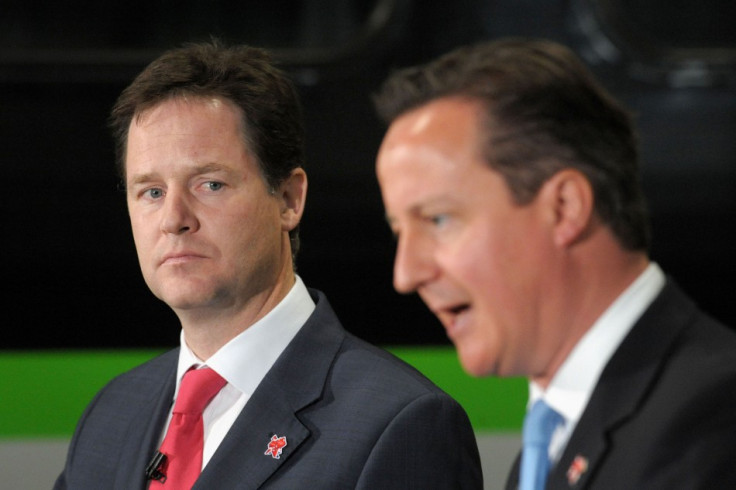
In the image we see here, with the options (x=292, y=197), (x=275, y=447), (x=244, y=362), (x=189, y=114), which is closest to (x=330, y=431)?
(x=275, y=447)

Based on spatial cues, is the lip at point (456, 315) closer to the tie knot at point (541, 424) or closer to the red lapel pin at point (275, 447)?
the tie knot at point (541, 424)

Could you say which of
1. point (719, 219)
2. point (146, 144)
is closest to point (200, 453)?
point (146, 144)

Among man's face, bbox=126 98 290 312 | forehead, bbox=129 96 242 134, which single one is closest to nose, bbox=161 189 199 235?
man's face, bbox=126 98 290 312

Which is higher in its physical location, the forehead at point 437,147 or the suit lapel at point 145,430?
the forehead at point 437,147

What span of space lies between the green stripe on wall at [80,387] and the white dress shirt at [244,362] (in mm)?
998

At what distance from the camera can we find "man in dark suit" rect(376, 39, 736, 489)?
1229 millimetres

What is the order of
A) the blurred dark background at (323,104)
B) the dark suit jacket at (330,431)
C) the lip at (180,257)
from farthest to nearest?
1. the blurred dark background at (323,104)
2. the lip at (180,257)
3. the dark suit jacket at (330,431)

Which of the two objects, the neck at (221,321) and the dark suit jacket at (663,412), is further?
the neck at (221,321)

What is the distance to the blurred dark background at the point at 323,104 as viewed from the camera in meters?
2.85

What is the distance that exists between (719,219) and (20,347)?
174cm

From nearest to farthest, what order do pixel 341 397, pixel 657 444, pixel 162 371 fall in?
pixel 657 444
pixel 341 397
pixel 162 371

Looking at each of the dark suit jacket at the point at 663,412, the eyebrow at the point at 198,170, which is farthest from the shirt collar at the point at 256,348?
the dark suit jacket at the point at 663,412

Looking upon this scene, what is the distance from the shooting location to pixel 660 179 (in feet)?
9.45

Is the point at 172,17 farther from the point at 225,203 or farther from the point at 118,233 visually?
the point at 225,203
